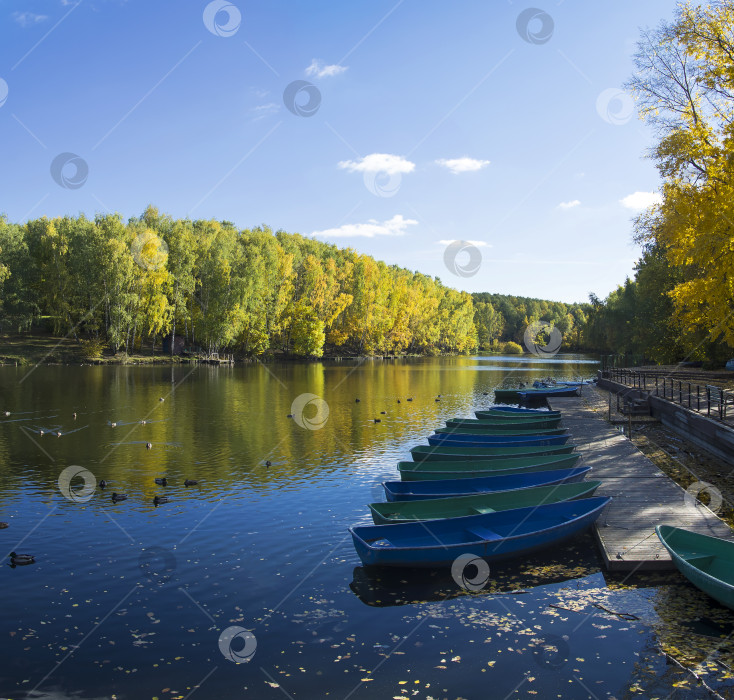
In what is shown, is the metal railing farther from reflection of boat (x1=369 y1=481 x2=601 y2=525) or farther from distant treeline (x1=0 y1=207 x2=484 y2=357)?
distant treeline (x1=0 y1=207 x2=484 y2=357)

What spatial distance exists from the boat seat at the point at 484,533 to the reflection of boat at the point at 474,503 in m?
0.63

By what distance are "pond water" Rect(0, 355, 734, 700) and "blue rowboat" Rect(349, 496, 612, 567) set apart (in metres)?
0.49

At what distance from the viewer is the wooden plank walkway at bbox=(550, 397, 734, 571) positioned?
11.7 metres

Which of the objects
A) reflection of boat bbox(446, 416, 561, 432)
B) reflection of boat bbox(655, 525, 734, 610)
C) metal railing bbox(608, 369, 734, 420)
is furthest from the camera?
reflection of boat bbox(446, 416, 561, 432)

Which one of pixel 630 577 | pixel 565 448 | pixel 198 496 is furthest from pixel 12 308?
pixel 630 577

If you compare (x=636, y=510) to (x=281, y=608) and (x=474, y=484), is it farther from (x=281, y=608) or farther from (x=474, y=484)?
(x=281, y=608)

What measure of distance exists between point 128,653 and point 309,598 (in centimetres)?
319

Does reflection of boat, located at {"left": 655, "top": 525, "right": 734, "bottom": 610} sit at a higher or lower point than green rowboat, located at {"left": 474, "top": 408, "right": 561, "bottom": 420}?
lower

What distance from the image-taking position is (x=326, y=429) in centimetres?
3033

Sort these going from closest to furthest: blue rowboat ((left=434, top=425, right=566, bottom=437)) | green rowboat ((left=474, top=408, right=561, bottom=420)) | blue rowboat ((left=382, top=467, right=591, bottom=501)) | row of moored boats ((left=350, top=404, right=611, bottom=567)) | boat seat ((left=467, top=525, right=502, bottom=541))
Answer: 1. row of moored boats ((left=350, top=404, right=611, bottom=567))
2. boat seat ((left=467, top=525, right=502, bottom=541))
3. blue rowboat ((left=382, top=467, right=591, bottom=501))
4. blue rowboat ((left=434, top=425, right=566, bottom=437))
5. green rowboat ((left=474, top=408, right=561, bottom=420))

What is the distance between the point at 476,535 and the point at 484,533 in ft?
0.81

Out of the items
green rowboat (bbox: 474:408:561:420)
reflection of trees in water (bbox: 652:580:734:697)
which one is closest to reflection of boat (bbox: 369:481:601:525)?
reflection of trees in water (bbox: 652:580:734:697)

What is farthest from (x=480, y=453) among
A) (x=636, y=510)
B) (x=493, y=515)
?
(x=493, y=515)

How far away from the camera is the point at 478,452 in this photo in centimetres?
1909
